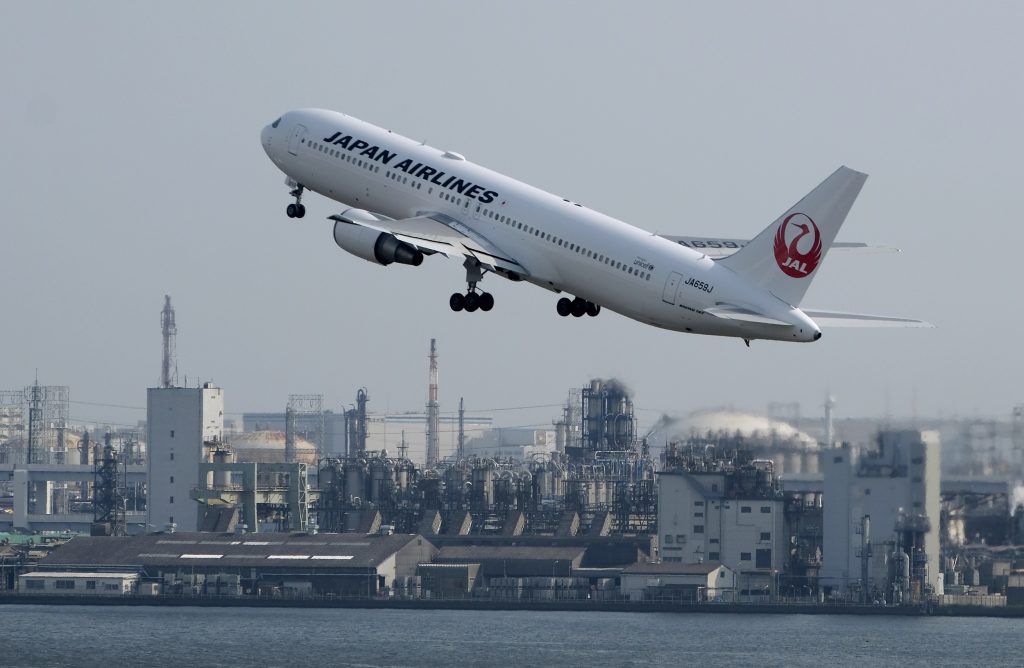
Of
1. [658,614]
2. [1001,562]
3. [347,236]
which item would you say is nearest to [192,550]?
[658,614]

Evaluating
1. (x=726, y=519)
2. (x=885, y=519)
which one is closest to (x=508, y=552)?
(x=726, y=519)

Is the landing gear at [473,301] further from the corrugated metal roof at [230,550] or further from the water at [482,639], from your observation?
the corrugated metal roof at [230,550]

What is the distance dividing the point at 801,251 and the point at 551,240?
960cm

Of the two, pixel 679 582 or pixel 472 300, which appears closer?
pixel 472 300

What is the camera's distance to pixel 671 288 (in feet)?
233

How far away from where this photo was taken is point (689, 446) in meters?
166

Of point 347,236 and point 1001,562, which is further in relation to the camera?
point 1001,562

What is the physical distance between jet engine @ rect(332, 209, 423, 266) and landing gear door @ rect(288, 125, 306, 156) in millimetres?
8944

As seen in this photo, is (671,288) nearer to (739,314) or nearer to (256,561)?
(739,314)

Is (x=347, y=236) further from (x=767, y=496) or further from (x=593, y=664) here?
(x=767, y=496)

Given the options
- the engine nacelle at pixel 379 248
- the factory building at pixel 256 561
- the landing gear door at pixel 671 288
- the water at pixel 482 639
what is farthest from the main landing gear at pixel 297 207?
the factory building at pixel 256 561

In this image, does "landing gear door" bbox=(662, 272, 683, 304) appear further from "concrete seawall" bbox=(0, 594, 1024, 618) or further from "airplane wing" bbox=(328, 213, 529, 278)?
"concrete seawall" bbox=(0, 594, 1024, 618)

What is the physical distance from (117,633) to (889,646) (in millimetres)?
58158

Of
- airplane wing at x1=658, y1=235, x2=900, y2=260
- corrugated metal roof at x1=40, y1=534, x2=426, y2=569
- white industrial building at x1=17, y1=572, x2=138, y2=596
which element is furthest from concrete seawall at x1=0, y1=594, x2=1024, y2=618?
airplane wing at x1=658, y1=235, x2=900, y2=260
